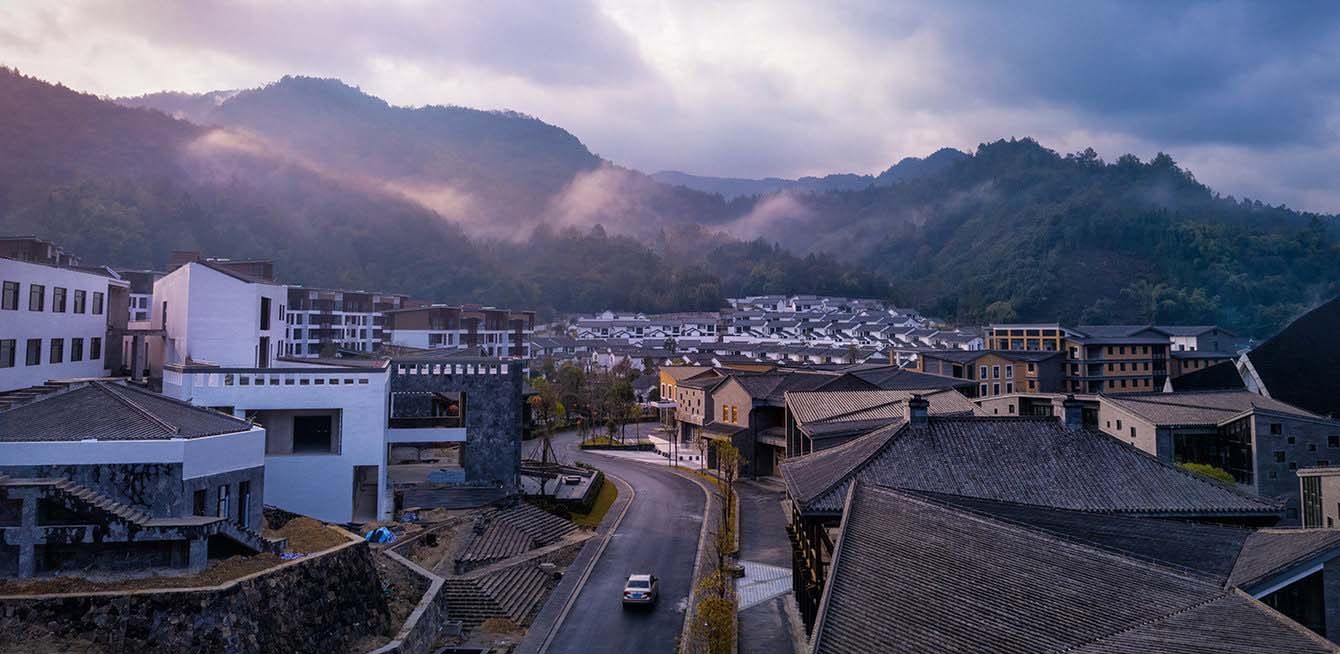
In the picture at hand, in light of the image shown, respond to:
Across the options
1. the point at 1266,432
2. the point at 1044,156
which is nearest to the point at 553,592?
the point at 1266,432

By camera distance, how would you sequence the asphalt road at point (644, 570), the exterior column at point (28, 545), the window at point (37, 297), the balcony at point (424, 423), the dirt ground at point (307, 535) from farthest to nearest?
the balcony at point (424, 423)
the window at point (37, 297)
the asphalt road at point (644, 570)
the dirt ground at point (307, 535)
the exterior column at point (28, 545)

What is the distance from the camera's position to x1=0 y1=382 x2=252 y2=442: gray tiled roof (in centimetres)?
1741

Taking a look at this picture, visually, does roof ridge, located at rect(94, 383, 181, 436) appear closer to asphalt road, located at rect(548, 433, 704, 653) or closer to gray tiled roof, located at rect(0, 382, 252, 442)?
gray tiled roof, located at rect(0, 382, 252, 442)

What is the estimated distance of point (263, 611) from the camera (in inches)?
620

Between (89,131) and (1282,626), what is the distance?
444 ft

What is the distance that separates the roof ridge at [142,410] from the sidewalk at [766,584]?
13.5 m

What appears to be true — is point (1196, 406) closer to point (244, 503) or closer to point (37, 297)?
point (244, 503)

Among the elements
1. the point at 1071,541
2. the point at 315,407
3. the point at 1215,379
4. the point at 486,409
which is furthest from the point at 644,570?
the point at 1215,379

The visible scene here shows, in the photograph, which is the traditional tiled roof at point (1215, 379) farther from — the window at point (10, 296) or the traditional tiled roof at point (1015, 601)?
the window at point (10, 296)

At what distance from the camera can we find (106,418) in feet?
60.1

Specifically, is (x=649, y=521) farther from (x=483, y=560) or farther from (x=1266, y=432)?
(x=1266, y=432)

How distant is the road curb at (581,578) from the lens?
63.6 ft

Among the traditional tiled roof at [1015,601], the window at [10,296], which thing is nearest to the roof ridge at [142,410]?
the window at [10,296]

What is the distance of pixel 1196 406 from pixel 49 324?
44610 millimetres
